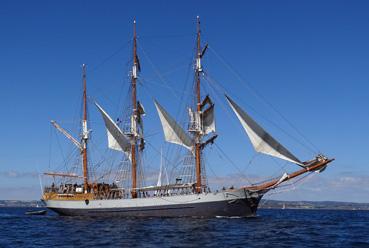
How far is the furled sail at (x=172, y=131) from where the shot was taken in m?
61.8

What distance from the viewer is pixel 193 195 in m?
56.3

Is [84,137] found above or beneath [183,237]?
above

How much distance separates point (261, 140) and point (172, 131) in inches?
536

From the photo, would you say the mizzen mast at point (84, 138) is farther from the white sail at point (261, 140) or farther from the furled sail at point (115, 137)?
the white sail at point (261, 140)

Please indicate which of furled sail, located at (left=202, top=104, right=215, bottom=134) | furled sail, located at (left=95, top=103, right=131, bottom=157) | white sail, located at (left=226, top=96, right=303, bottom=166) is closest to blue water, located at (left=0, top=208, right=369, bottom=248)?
white sail, located at (left=226, top=96, right=303, bottom=166)

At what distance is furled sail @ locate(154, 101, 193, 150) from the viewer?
61844 millimetres

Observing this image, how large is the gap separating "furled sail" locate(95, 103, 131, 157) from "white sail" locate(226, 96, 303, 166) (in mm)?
19237

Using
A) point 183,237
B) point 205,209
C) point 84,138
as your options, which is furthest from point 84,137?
point 183,237

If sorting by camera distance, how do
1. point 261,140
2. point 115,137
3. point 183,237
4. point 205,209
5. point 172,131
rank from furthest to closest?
point 115,137, point 172,131, point 205,209, point 261,140, point 183,237

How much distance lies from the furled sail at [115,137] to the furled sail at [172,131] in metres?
7.39

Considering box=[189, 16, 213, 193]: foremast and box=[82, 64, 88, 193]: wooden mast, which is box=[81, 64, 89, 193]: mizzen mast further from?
box=[189, 16, 213, 193]: foremast

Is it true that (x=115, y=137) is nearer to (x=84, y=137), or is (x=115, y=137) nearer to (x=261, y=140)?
(x=84, y=137)

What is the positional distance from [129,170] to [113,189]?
122 inches

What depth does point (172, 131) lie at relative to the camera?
6244 cm
